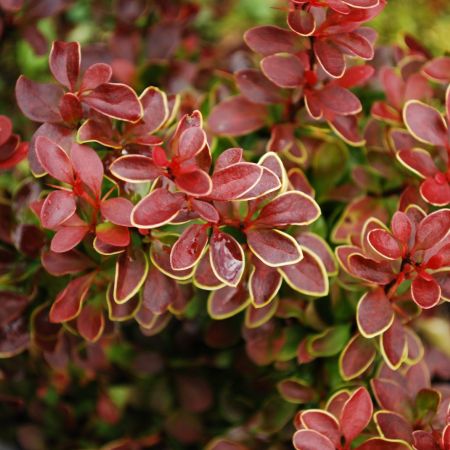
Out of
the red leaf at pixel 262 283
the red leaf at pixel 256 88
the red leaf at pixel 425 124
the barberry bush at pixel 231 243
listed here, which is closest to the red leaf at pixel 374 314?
the barberry bush at pixel 231 243

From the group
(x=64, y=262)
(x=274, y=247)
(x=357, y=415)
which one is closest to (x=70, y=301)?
(x=64, y=262)

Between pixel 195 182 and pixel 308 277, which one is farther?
pixel 308 277

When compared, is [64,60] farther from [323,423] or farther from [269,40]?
[323,423]

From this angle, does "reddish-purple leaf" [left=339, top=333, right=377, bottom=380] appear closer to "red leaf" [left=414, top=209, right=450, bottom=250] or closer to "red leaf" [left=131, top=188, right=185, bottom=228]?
"red leaf" [left=414, top=209, right=450, bottom=250]

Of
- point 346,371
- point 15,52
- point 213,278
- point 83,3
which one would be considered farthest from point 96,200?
point 83,3

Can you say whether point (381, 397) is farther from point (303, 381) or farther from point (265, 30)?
point (265, 30)

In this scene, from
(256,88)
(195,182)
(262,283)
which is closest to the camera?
(195,182)

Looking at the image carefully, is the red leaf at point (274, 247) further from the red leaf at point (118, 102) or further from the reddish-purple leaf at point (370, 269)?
the red leaf at point (118, 102)
